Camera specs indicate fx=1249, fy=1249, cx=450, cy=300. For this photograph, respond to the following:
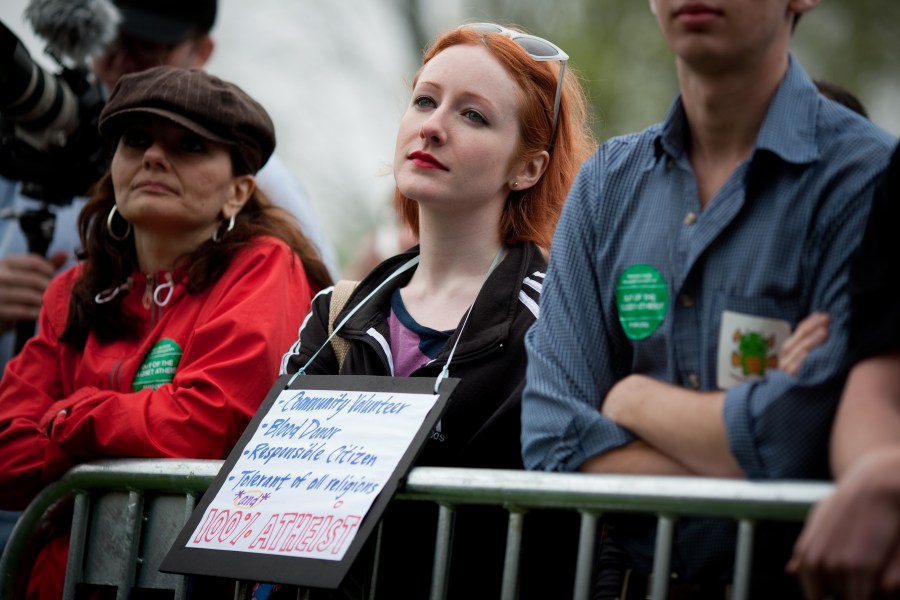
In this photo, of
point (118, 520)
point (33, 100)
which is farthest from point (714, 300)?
point (33, 100)

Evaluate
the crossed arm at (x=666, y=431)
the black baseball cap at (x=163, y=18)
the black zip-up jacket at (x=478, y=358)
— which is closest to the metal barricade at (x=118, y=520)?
the black zip-up jacket at (x=478, y=358)

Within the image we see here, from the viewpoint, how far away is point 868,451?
1938 mm

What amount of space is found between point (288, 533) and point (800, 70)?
56.8 inches

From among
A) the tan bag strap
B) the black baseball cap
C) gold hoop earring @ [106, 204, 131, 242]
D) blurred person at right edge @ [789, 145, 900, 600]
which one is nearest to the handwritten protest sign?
the tan bag strap

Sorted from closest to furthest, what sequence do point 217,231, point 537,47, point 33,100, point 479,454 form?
point 479,454 < point 537,47 < point 217,231 < point 33,100

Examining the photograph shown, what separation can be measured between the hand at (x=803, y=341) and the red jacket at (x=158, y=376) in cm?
165

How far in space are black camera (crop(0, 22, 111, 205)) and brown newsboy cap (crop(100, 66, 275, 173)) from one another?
22.1 inches

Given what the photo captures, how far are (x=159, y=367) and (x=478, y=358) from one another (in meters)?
1.06

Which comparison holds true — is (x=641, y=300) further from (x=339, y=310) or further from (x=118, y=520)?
(x=118, y=520)

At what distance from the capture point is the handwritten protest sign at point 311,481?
2609mm

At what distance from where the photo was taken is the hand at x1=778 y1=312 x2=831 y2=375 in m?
2.21

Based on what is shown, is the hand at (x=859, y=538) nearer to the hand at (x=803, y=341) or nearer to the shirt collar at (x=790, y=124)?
the hand at (x=803, y=341)

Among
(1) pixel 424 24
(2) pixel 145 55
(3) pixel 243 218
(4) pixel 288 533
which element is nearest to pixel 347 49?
(1) pixel 424 24

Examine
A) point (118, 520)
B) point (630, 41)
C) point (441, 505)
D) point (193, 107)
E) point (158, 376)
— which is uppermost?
point (630, 41)
